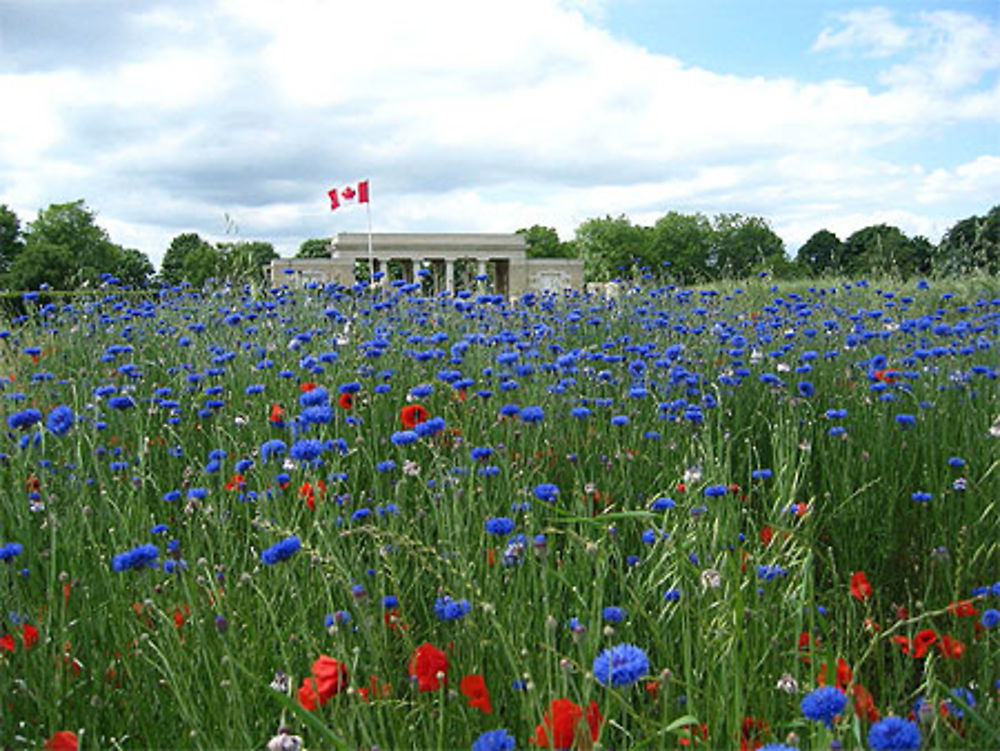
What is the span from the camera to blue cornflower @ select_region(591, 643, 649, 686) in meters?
1.20

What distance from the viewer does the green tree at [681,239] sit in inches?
3378

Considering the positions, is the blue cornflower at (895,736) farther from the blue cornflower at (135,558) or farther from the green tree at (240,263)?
the green tree at (240,263)

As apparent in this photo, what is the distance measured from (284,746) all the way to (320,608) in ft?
3.44

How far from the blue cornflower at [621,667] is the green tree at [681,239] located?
85.0 metres

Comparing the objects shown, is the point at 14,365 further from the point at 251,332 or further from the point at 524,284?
the point at 524,284

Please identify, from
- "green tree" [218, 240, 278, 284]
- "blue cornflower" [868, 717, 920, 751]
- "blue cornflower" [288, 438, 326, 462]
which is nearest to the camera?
"blue cornflower" [868, 717, 920, 751]

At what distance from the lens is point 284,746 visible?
4.12 feet

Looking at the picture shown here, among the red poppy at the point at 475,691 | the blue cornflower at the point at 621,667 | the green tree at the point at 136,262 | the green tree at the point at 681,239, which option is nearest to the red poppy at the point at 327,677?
the red poppy at the point at 475,691

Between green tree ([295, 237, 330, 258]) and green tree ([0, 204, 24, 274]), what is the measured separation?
1299 inches

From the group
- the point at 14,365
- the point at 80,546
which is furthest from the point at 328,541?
the point at 14,365

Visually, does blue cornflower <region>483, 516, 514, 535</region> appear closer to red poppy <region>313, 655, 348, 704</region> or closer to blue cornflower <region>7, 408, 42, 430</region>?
red poppy <region>313, 655, 348, 704</region>

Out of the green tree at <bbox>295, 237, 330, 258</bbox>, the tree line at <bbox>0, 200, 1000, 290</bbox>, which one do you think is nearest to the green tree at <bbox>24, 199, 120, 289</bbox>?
the tree line at <bbox>0, 200, 1000, 290</bbox>

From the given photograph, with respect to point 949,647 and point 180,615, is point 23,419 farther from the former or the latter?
point 949,647

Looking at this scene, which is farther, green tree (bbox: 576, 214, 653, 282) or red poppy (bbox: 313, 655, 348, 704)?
green tree (bbox: 576, 214, 653, 282)
